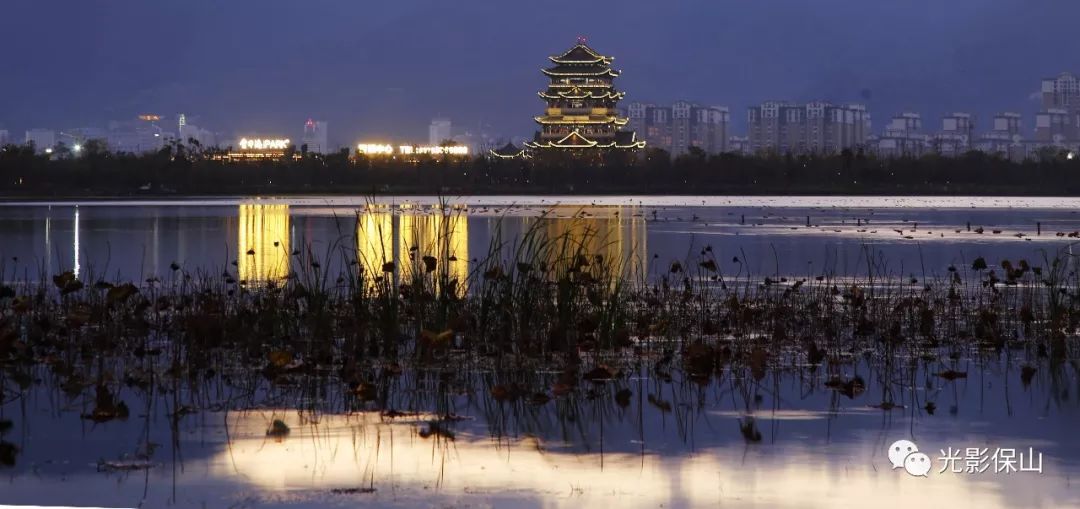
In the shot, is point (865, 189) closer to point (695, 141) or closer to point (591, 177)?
point (591, 177)

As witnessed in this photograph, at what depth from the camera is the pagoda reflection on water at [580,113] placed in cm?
10244

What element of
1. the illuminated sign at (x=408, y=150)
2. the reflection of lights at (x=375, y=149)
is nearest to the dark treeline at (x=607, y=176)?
the illuminated sign at (x=408, y=150)

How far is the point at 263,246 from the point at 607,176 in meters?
59.9

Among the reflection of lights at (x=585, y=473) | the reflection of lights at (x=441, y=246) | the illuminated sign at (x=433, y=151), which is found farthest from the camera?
the illuminated sign at (x=433, y=151)

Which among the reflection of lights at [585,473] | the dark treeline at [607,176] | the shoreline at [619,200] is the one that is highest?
the dark treeline at [607,176]

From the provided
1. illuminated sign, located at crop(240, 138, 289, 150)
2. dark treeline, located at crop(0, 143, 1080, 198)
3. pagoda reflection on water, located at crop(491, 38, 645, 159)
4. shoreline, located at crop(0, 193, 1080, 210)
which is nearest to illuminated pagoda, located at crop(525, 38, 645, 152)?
pagoda reflection on water, located at crop(491, 38, 645, 159)

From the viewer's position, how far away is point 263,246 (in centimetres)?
2600

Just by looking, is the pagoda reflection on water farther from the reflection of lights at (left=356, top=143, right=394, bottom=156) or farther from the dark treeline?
the dark treeline

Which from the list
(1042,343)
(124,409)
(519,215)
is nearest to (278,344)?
(124,409)

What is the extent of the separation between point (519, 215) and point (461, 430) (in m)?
38.6

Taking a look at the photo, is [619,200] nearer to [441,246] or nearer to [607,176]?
[607,176]

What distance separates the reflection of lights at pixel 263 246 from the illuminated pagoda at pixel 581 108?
184ft

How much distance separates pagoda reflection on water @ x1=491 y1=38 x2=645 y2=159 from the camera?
336 feet

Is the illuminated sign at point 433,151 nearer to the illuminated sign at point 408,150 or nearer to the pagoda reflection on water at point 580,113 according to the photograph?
the illuminated sign at point 408,150
